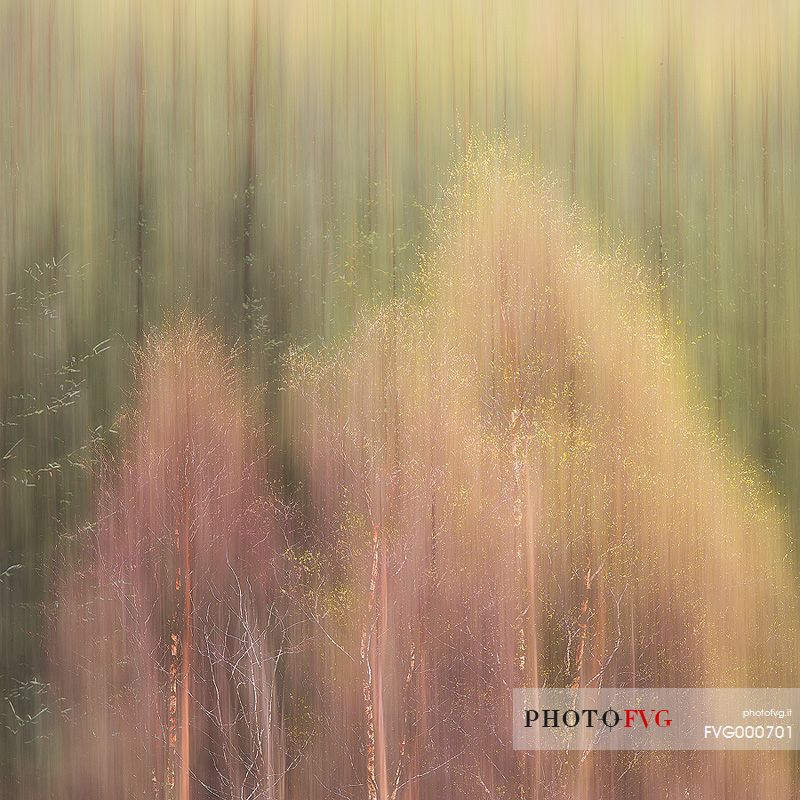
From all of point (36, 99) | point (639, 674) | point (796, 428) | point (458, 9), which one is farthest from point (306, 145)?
point (639, 674)

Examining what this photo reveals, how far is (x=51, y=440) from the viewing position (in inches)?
65.8

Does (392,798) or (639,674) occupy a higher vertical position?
(639,674)

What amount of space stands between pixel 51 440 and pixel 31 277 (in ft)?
1.11

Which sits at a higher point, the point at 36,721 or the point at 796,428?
the point at 796,428

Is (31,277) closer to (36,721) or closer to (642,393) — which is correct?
(36,721)

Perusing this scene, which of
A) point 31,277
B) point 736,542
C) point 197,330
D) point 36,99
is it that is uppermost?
point 36,99

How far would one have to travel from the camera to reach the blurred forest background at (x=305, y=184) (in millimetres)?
1673

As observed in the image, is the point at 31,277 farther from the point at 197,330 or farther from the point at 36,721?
the point at 36,721

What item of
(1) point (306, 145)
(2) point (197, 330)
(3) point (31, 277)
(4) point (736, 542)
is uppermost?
(1) point (306, 145)

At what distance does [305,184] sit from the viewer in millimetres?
1693

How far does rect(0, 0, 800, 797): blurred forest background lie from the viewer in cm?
167

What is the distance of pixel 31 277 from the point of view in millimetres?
1685

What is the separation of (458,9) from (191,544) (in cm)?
124

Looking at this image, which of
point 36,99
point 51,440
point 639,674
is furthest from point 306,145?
point 639,674
